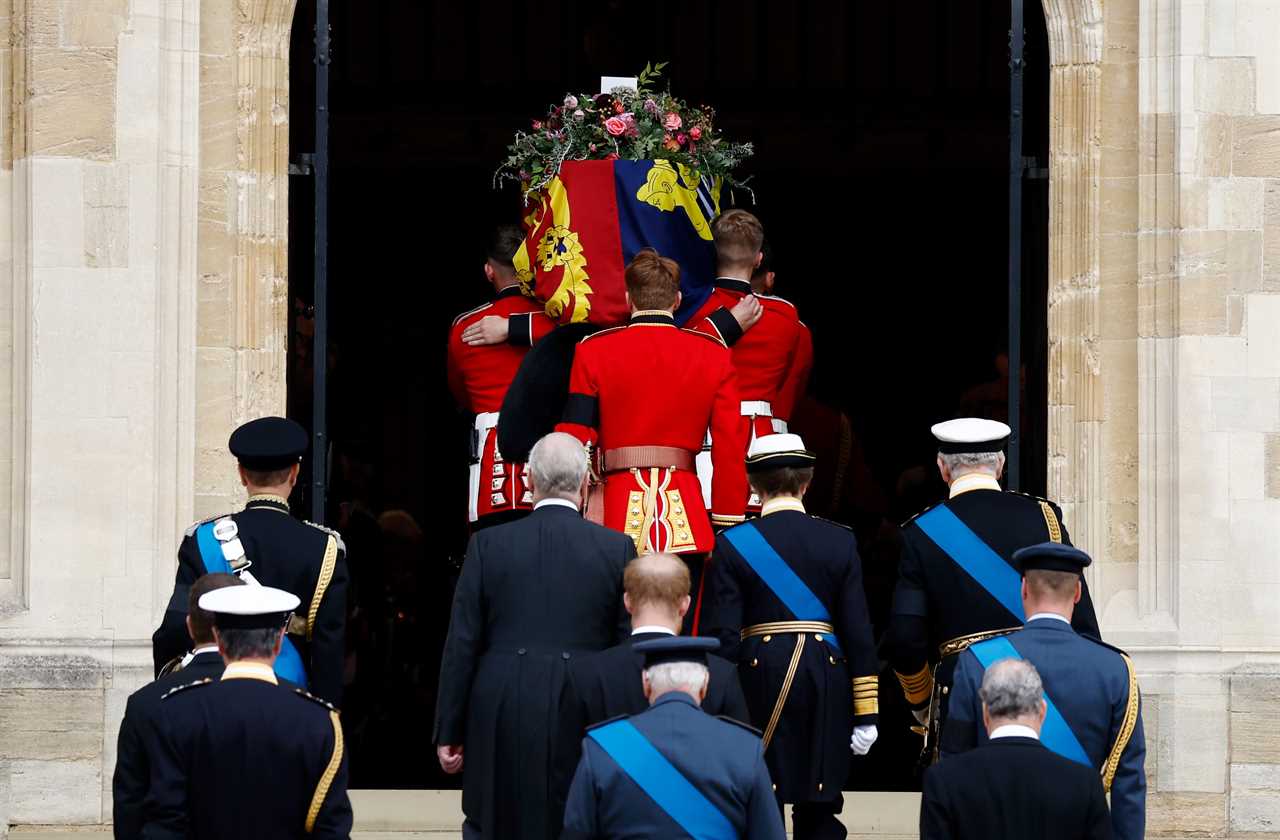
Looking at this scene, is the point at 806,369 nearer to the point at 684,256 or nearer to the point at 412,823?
the point at 684,256

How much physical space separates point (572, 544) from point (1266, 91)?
145 inches

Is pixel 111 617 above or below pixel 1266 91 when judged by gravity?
below

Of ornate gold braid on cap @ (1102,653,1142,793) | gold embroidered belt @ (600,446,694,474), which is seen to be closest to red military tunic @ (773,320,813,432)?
gold embroidered belt @ (600,446,694,474)

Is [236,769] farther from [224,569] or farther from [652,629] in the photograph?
[224,569]

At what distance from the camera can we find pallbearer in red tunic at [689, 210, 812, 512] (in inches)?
355

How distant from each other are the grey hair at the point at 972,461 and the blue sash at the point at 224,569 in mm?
2059

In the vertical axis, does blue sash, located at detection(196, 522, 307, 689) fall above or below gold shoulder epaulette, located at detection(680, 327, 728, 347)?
below

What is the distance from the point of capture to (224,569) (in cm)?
696

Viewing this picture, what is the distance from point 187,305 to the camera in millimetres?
9047

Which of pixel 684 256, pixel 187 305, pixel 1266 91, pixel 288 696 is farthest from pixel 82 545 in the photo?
pixel 1266 91

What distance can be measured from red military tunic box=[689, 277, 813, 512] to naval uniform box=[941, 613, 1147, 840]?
9.30 feet

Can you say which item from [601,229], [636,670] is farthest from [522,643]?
[601,229]

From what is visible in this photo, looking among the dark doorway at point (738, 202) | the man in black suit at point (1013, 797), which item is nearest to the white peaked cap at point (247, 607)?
the man in black suit at point (1013, 797)

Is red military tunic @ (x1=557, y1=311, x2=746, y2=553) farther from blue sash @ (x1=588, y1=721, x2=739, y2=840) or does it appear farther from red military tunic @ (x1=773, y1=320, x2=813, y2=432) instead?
blue sash @ (x1=588, y1=721, x2=739, y2=840)
